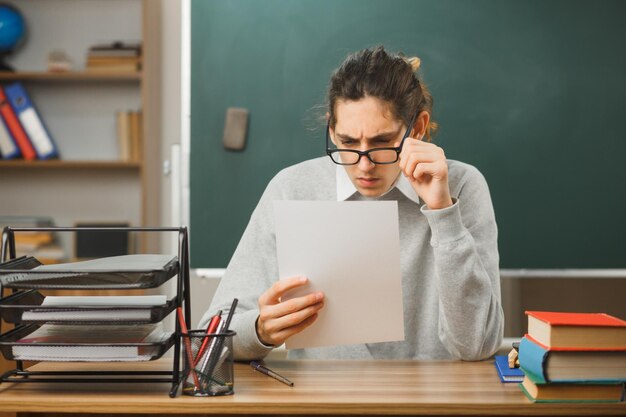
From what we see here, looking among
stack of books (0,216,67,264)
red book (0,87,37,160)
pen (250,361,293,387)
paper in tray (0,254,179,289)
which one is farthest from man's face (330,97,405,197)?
red book (0,87,37,160)

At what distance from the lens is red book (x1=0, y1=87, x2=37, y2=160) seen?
10.9 feet

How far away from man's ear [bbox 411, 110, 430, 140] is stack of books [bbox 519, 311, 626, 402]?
2.44ft

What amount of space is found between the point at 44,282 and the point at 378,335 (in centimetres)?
56

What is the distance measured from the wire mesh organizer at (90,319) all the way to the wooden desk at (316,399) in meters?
0.04

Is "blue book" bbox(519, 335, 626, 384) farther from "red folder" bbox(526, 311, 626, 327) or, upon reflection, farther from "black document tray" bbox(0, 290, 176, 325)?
"black document tray" bbox(0, 290, 176, 325)

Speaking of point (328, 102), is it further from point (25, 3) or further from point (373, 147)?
point (25, 3)

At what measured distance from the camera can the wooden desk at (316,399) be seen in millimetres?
1101

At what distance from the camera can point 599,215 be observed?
9.26 ft

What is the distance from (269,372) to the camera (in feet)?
4.31

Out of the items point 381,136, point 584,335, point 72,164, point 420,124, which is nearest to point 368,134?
point 381,136

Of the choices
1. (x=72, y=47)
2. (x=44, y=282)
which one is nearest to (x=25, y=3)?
(x=72, y=47)

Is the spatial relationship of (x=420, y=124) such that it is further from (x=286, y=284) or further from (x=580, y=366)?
(x=580, y=366)

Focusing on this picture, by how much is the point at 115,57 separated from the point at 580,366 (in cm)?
272

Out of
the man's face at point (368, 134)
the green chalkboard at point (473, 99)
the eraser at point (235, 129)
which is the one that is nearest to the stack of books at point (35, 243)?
the green chalkboard at point (473, 99)
